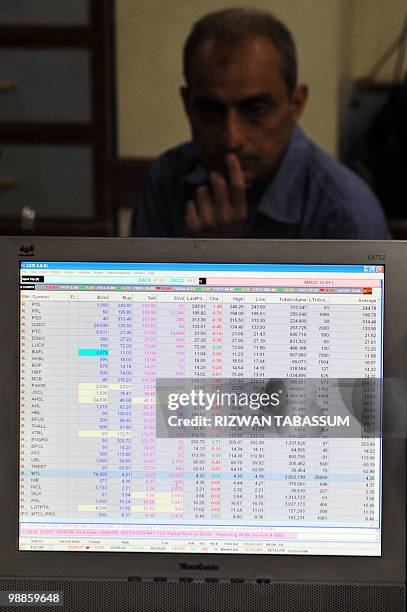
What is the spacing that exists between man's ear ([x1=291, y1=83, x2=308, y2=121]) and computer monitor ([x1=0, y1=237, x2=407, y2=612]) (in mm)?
480

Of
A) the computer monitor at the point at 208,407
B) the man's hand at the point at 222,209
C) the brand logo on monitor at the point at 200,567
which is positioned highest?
the man's hand at the point at 222,209

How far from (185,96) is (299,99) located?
0.18m

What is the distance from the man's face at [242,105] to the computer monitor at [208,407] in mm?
446

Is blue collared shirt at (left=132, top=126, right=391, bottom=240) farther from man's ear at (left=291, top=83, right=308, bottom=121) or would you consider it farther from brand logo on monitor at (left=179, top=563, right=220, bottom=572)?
brand logo on monitor at (left=179, top=563, right=220, bottom=572)

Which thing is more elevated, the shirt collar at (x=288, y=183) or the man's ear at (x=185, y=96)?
the man's ear at (x=185, y=96)

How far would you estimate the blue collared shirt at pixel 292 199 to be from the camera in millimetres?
1242

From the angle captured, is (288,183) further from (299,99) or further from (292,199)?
(299,99)

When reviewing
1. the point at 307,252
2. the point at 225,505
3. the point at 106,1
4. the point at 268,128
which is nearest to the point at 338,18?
the point at 268,128

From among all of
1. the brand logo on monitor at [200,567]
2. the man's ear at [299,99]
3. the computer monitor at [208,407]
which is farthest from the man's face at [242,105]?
the brand logo on monitor at [200,567]

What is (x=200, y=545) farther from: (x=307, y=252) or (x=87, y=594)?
(x=307, y=252)

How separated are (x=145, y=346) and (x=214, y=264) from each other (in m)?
0.12

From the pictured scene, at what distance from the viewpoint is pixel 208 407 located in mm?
855

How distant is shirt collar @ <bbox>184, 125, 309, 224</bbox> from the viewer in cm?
125

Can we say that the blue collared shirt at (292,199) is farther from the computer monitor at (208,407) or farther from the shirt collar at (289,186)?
the computer monitor at (208,407)
